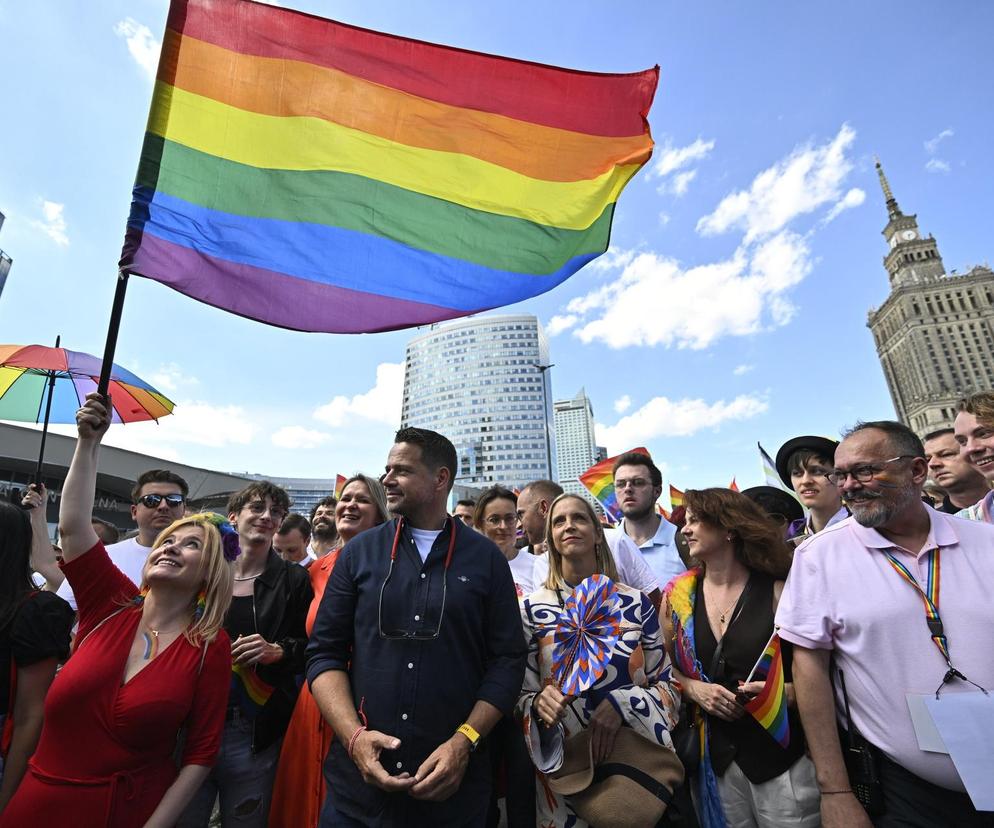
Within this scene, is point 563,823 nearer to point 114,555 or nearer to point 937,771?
point 937,771

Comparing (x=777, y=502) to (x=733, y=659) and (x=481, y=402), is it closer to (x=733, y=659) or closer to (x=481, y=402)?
(x=733, y=659)

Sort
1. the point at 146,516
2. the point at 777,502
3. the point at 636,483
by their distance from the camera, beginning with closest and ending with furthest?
the point at 146,516 < the point at 777,502 < the point at 636,483

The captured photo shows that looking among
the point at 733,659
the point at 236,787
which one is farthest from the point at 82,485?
the point at 733,659

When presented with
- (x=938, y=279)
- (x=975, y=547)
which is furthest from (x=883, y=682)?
(x=938, y=279)

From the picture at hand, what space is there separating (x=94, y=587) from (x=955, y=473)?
19.8 ft

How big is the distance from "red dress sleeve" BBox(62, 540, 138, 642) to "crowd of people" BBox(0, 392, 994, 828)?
0.01 m

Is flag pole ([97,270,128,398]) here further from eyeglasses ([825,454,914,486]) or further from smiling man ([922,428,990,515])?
smiling man ([922,428,990,515])

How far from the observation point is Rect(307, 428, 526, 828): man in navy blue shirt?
6.62 feet

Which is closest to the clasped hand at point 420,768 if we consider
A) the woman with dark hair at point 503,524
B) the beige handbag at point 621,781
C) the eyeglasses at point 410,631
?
the eyeglasses at point 410,631

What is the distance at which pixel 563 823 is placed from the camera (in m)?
2.39

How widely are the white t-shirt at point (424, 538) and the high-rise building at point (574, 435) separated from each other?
157m

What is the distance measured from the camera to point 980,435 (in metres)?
3.13

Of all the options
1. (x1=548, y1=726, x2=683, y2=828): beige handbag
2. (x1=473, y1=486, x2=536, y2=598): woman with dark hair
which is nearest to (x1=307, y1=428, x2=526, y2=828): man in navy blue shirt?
(x1=548, y1=726, x2=683, y2=828): beige handbag

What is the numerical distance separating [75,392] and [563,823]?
7.00 metres
